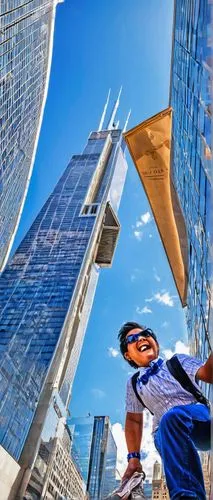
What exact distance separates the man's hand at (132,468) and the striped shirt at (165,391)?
0.33 meters

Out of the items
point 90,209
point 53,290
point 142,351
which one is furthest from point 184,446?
point 90,209

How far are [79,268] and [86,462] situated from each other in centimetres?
2875

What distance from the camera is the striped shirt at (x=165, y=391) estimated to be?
219cm

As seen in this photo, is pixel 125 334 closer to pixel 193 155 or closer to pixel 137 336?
pixel 137 336

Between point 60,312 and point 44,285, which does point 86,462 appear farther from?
point 44,285

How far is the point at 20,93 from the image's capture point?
4216 cm

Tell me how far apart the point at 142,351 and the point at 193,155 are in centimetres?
754

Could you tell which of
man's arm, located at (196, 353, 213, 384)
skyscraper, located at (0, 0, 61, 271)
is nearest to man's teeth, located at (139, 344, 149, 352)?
man's arm, located at (196, 353, 213, 384)

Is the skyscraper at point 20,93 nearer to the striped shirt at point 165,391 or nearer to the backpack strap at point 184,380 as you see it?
the striped shirt at point 165,391

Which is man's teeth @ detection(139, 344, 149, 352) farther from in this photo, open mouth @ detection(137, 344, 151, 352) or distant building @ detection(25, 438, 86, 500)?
distant building @ detection(25, 438, 86, 500)

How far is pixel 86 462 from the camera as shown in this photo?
46.0m

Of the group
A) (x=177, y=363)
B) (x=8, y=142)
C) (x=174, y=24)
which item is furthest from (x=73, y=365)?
(x=177, y=363)

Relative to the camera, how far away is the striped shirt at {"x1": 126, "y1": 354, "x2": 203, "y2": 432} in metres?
2.19

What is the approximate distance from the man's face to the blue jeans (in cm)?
59
